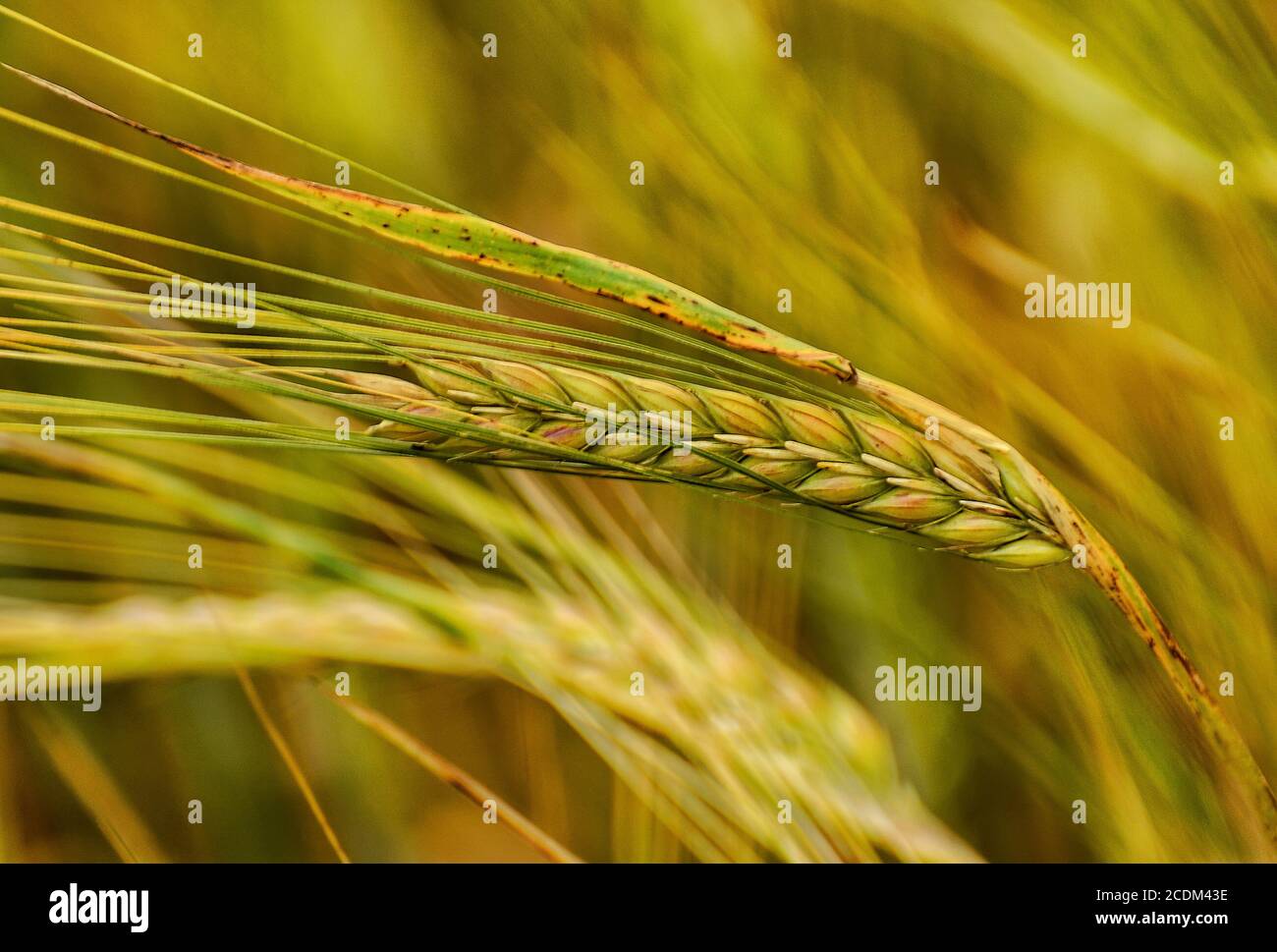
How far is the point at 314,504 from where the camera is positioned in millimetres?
978

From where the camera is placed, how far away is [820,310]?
938 millimetres

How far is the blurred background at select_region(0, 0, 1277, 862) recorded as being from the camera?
0.94 metres

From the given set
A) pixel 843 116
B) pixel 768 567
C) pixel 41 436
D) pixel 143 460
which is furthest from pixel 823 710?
pixel 41 436

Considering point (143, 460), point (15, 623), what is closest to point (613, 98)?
point (143, 460)

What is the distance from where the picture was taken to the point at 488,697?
3.31ft

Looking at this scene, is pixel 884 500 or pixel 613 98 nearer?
pixel 884 500

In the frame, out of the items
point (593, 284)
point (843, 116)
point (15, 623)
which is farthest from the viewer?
point (843, 116)

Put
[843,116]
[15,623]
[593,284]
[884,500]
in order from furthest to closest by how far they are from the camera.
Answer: [843,116]
[15,623]
[884,500]
[593,284]

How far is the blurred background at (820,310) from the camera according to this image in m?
0.94

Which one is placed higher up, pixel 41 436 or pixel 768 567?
pixel 41 436

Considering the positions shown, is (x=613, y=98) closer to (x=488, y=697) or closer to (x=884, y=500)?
(x=884, y=500)

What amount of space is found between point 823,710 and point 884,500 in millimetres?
299
